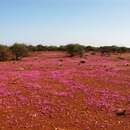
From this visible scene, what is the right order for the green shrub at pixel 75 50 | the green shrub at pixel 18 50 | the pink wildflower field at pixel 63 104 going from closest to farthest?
1. the pink wildflower field at pixel 63 104
2. the green shrub at pixel 18 50
3. the green shrub at pixel 75 50

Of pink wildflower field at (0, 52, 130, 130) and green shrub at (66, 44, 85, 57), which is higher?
green shrub at (66, 44, 85, 57)

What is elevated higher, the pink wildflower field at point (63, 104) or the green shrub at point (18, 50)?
the green shrub at point (18, 50)

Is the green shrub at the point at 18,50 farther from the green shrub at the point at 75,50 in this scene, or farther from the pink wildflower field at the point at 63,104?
the pink wildflower field at the point at 63,104

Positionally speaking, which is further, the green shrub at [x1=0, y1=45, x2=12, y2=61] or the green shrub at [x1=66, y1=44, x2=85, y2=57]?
the green shrub at [x1=66, y1=44, x2=85, y2=57]

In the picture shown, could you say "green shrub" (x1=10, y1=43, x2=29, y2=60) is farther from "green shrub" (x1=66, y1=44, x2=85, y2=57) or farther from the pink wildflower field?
the pink wildflower field

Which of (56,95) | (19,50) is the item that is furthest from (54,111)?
(19,50)

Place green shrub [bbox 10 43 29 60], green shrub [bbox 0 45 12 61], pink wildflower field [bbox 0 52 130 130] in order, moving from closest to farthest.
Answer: pink wildflower field [bbox 0 52 130 130] → green shrub [bbox 0 45 12 61] → green shrub [bbox 10 43 29 60]

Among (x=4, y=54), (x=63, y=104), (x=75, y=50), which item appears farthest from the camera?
(x=75, y=50)

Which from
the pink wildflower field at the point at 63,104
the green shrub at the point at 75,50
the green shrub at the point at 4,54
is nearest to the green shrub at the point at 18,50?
the green shrub at the point at 4,54

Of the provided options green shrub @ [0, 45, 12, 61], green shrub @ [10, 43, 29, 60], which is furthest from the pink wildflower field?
green shrub @ [10, 43, 29, 60]

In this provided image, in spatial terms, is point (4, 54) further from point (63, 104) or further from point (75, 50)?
point (63, 104)

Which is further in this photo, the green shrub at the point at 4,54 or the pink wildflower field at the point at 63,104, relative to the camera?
the green shrub at the point at 4,54

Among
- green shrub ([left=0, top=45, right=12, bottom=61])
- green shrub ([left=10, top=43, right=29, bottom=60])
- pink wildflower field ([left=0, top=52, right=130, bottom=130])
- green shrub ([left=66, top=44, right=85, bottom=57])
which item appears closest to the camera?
pink wildflower field ([left=0, top=52, right=130, bottom=130])

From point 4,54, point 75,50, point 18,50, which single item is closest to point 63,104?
point 4,54
